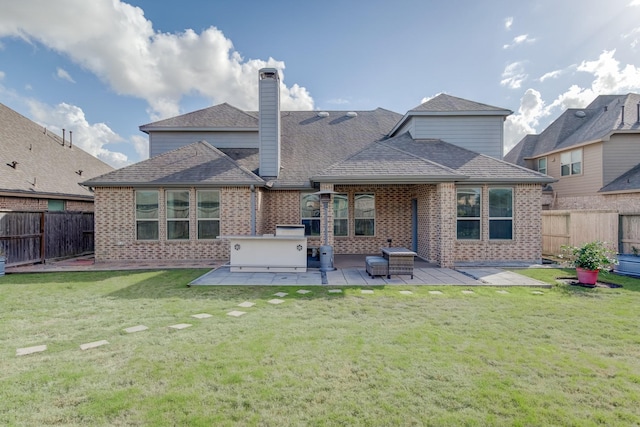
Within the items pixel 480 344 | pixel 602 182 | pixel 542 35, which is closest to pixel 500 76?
pixel 542 35

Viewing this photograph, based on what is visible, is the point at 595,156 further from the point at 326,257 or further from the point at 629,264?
the point at 326,257

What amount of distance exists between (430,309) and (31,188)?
586 inches

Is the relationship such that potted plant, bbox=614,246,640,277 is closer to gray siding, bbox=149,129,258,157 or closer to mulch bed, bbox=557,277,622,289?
mulch bed, bbox=557,277,622,289

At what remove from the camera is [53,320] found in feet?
17.2

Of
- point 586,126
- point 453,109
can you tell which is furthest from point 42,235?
point 586,126

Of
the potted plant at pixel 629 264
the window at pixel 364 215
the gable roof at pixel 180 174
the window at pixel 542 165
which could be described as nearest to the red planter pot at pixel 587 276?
the potted plant at pixel 629 264

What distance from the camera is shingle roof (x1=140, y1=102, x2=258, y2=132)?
15.0m

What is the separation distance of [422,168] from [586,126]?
46.0 ft

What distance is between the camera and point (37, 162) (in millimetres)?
13812

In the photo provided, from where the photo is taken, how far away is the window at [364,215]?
43.7 ft

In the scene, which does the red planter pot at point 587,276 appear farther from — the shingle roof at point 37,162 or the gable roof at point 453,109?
the shingle roof at point 37,162

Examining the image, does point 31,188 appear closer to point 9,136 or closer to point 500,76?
point 9,136

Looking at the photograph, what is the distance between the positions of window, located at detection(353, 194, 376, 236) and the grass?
271 inches

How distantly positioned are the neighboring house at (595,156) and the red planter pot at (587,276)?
6.59 metres
